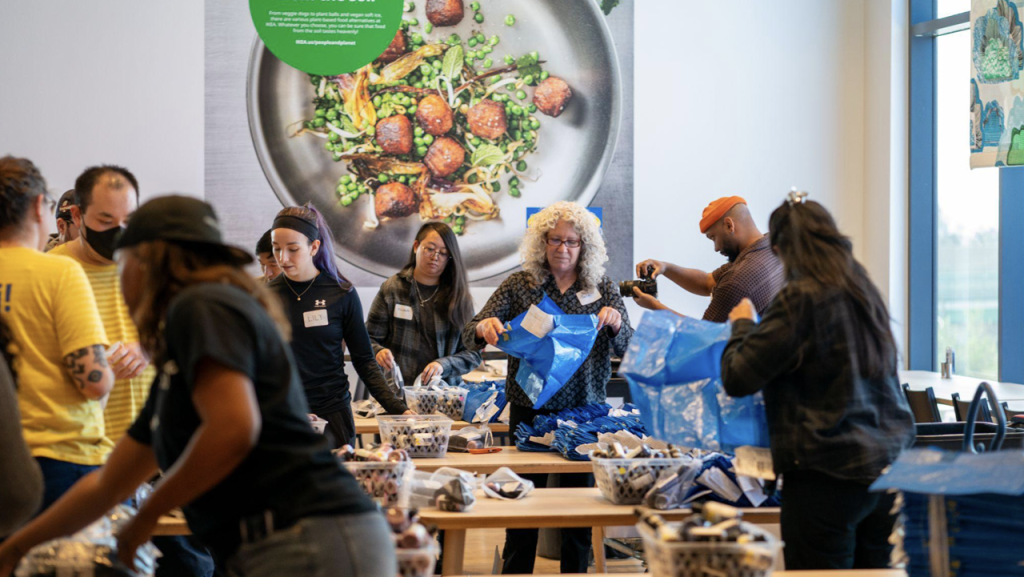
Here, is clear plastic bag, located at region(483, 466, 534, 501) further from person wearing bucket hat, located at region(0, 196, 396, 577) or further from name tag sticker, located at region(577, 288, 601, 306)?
person wearing bucket hat, located at region(0, 196, 396, 577)

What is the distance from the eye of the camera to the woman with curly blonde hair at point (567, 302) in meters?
3.45

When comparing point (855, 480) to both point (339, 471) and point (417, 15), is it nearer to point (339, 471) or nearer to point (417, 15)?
point (339, 471)

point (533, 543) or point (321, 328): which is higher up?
point (321, 328)

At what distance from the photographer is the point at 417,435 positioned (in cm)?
324

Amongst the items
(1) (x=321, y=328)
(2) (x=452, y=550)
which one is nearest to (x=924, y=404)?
(2) (x=452, y=550)

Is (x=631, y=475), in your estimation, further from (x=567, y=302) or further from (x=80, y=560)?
(x=80, y=560)

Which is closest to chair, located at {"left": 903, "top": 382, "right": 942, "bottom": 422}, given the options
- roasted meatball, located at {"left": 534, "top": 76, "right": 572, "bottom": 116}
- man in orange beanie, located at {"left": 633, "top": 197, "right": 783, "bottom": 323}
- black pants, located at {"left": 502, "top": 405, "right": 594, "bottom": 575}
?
man in orange beanie, located at {"left": 633, "top": 197, "right": 783, "bottom": 323}

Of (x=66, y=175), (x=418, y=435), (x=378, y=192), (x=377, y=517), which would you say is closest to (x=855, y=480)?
(x=377, y=517)

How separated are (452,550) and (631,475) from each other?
0.52 meters

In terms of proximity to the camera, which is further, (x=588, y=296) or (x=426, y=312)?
(x=426, y=312)

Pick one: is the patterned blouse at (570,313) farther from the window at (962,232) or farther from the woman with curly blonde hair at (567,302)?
the window at (962,232)

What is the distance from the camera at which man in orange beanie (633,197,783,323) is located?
3.60 meters

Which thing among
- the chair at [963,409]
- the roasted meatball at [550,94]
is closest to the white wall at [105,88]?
the roasted meatball at [550,94]

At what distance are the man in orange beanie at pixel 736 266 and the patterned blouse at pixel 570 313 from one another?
0.21 metres
